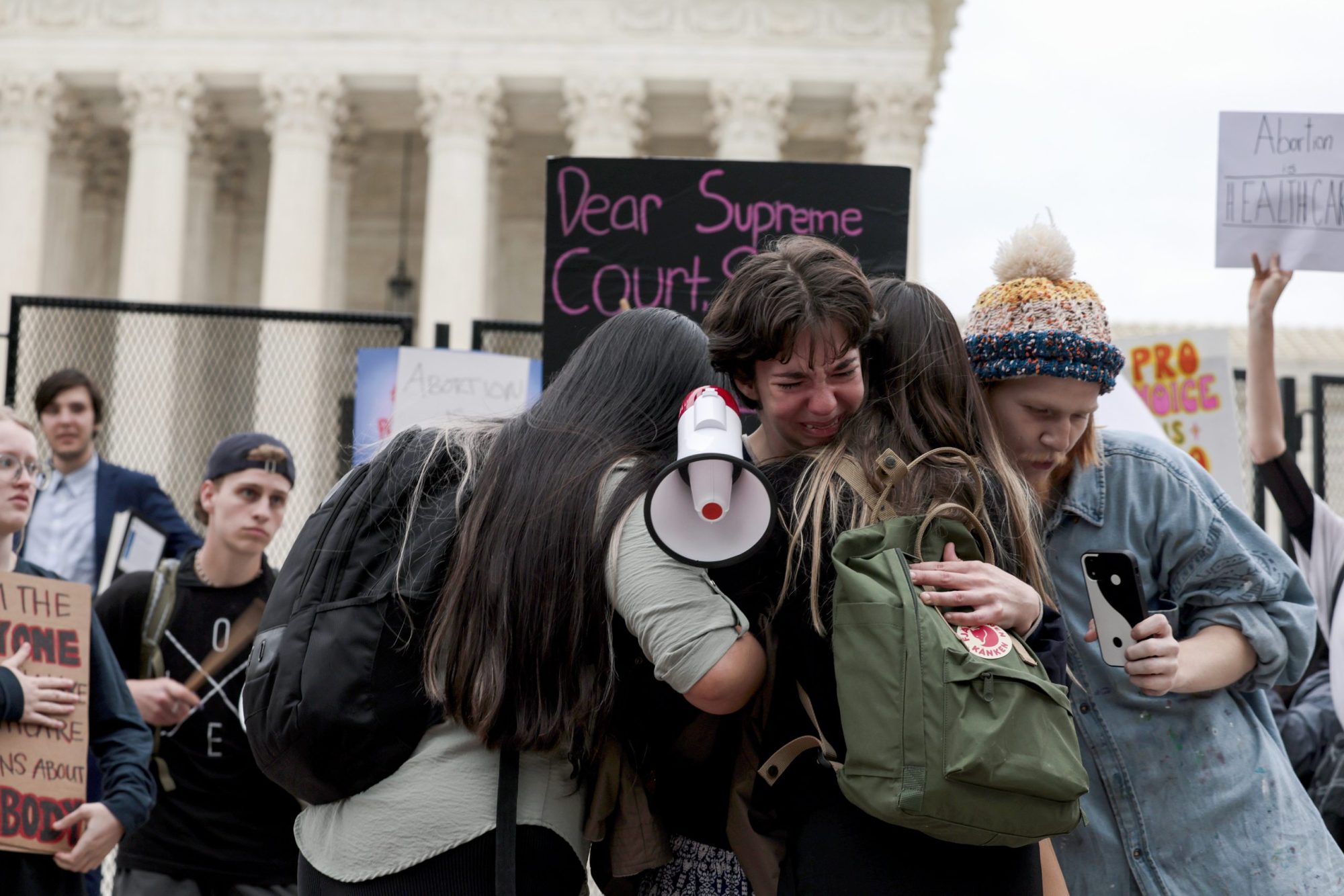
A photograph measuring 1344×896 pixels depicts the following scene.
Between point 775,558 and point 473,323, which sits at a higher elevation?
point 473,323

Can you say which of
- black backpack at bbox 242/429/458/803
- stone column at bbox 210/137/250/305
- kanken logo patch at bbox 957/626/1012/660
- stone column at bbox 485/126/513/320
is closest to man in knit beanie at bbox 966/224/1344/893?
kanken logo patch at bbox 957/626/1012/660

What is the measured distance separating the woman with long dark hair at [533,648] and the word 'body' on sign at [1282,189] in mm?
2861

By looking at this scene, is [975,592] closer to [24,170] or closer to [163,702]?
[163,702]

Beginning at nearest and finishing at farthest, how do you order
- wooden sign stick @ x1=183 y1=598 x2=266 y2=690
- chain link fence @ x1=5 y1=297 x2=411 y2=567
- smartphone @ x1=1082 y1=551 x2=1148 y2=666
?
smartphone @ x1=1082 y1=551 x2=1148 y2=666, wooden sign stick @ x1=183 y1=598 x2=266 y2=690, chain link fence @ x1=5 y1=297 x2=411 y2=567

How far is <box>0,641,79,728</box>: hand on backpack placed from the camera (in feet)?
11.5

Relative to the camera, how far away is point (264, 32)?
2611cm

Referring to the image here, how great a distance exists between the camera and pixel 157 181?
2566cm

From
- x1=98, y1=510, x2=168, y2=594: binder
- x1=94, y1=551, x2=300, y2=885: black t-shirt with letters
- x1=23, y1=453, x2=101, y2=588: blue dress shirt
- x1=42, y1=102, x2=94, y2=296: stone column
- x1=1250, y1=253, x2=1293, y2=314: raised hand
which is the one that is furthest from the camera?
x1=42, y1=102, x2=94, y2=296: stone column

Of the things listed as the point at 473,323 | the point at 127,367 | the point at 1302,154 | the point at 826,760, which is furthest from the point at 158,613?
the point at 127,367

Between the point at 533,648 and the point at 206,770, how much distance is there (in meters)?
2.31

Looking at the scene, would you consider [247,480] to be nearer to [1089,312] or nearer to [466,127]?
[1089,312]

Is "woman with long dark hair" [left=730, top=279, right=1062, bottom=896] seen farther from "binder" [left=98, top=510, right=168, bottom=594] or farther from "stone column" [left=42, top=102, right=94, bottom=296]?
"stone column" [left=42, top=102, right=94, bottom=296]

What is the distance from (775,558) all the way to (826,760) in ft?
1.12

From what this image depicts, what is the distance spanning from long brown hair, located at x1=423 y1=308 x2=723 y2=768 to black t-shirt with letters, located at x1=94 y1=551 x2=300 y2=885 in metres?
2.01
